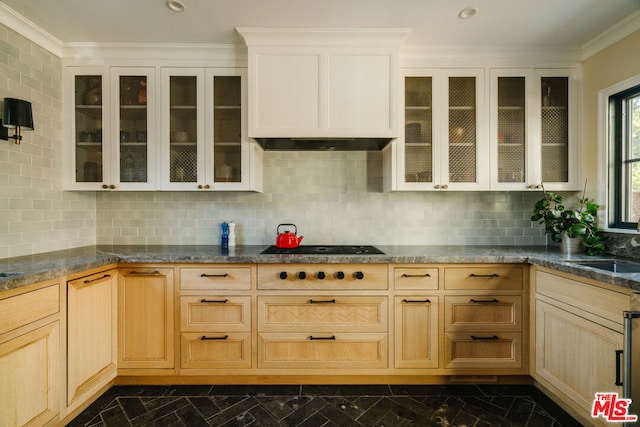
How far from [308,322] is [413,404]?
2.87 feet

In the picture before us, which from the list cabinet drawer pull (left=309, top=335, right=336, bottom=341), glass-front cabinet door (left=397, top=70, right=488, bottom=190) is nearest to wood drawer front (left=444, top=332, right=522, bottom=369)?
cabinet drawer pull (left=309, top=335, right=336, bottom=341)

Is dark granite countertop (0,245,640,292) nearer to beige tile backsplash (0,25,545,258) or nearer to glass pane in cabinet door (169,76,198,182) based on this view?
beige tile backsplash (0,25,545,258)

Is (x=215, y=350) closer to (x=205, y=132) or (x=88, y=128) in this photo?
(x=205, y=132)

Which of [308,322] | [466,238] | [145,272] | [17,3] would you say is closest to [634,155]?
[466,238]

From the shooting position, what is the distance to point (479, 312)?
220 centimetres

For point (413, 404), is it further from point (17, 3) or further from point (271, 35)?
point (17, 3)

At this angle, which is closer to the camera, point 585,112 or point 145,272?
point 145,272

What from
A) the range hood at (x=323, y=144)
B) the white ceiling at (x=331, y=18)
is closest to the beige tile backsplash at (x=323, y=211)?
the range hood at (x=323, y=144)

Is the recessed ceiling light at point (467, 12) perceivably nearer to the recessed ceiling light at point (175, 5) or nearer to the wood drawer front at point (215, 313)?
the recessed ceiling light at point (175, 5)

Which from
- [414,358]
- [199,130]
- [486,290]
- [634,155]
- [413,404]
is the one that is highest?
[199,130]

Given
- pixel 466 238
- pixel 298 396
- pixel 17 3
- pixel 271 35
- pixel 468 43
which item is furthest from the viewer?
pixel 466 238

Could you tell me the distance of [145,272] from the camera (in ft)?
7.16

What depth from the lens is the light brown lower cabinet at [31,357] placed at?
1450 mm

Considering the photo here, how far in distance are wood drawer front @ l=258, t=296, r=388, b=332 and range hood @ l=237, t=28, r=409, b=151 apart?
4.01 feet
